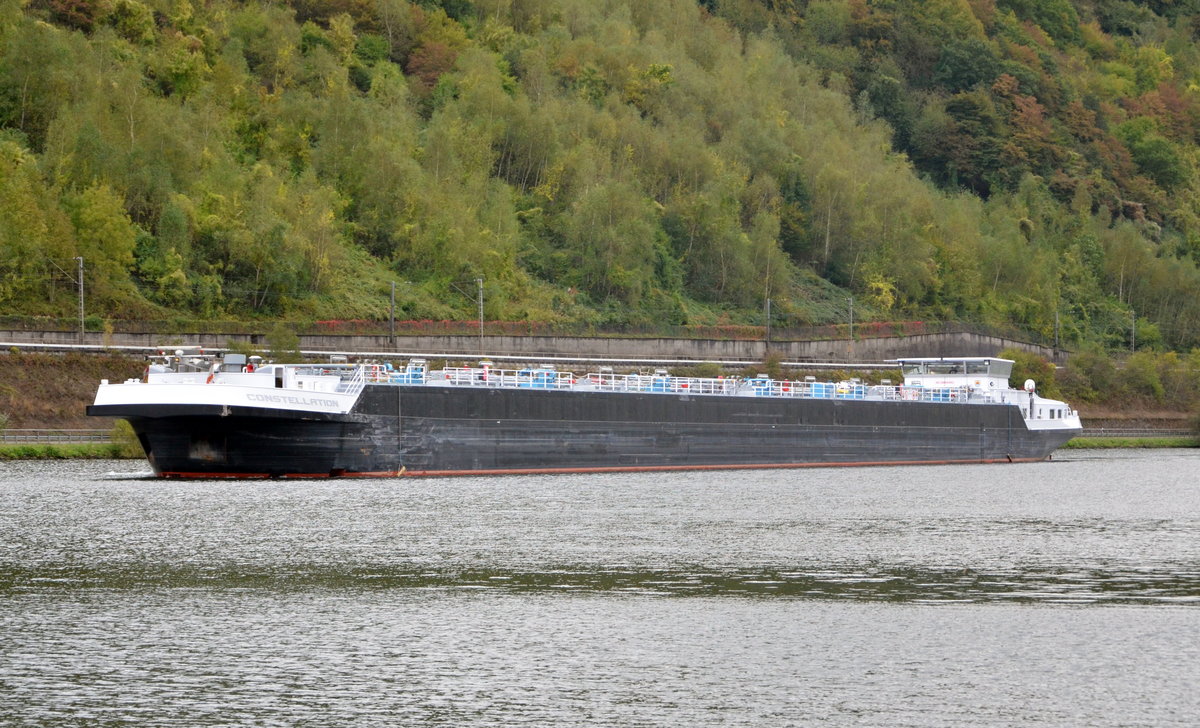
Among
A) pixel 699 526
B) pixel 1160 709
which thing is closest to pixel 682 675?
pixel 1160 709

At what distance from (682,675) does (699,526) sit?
18.6 meters

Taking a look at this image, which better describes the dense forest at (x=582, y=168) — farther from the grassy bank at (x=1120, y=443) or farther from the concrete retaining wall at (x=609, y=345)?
the grassy bank at (x=1120, y=443)

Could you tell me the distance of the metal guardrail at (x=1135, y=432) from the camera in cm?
11119

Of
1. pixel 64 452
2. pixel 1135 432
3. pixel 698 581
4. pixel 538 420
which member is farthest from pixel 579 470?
pixel 1135 432

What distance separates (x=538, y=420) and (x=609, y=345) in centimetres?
4578

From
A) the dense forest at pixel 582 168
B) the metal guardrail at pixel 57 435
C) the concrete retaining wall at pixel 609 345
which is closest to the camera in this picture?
the metal guardrail at pixel 57 435

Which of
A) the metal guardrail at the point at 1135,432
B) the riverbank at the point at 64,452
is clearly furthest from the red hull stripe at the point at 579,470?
the metal guardrail at the point at 1135,432

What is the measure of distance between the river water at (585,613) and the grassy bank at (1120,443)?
5871 cm

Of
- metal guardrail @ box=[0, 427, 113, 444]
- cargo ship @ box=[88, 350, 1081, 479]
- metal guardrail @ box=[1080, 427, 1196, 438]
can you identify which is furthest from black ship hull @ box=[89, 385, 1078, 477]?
metal guardrail @ box=[1080, 427, 1196, 438]

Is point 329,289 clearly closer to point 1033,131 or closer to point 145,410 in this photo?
point 145,410

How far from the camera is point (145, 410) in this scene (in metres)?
51.1

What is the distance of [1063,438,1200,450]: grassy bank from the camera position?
104 m

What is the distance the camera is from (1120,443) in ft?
347

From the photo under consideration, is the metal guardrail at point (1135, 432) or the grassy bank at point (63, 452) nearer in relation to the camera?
the grassy bank at point (63, 452)
